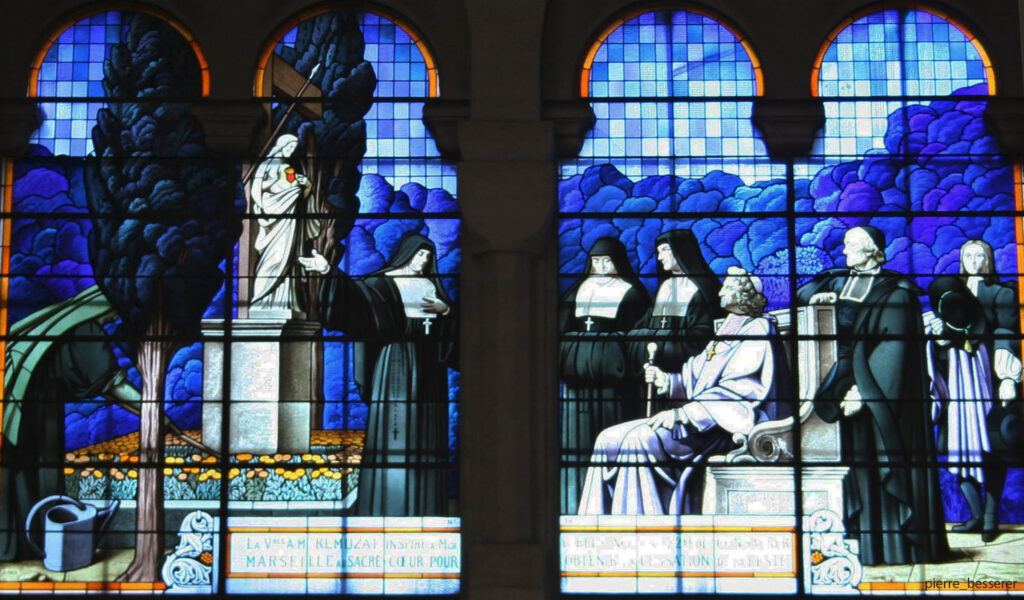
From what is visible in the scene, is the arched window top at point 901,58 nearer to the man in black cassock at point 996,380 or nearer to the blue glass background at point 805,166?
the blue glass background at point 805,166

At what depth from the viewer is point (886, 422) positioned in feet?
38.3

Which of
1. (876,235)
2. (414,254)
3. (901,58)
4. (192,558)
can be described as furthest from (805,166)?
(192,558)

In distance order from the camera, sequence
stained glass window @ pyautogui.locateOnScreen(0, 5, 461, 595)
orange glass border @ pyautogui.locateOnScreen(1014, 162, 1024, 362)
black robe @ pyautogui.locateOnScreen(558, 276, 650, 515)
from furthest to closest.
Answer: orange glass border @ pyautogui.locateOnScreen(1014, 162, 1024, 362) → black robe @ pyautogui.locateOnScreen(558, 276, 650, 515) → stained glass window @ pyautogui.locateOnScreen(0, 5, 461, 595)

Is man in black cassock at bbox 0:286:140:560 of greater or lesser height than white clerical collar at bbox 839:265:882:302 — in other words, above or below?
below

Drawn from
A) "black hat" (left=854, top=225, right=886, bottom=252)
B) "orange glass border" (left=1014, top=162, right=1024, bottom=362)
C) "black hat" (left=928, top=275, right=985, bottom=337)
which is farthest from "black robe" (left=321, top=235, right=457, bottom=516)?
"orange glass border" (left=1014, top=162, right=1024, bottom=362)

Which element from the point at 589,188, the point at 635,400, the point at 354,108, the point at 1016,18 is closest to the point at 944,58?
the point at 1016,18

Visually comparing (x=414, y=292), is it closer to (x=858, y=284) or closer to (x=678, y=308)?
(x=678, y=308)

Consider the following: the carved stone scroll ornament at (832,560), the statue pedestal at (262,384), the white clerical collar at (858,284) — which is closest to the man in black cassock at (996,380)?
the white clerical collar at (858,284)

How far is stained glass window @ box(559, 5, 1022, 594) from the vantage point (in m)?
11.6

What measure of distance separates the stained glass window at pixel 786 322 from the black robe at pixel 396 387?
108 cm

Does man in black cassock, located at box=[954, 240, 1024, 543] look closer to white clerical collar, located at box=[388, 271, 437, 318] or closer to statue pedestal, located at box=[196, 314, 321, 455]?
white clerical collar, located at box=[388, 271, 437, 318]

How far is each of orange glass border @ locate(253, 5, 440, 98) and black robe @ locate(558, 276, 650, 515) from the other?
7.81ft

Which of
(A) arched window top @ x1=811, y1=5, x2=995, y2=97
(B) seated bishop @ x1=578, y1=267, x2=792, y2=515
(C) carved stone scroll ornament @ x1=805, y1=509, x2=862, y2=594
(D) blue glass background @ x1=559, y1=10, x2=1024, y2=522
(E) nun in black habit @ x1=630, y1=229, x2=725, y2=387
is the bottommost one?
(C) carved stone scroll ornament @ x1=805, y1=509, x2=862, y2=594

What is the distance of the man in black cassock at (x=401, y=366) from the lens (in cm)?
1167
